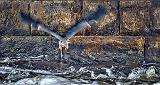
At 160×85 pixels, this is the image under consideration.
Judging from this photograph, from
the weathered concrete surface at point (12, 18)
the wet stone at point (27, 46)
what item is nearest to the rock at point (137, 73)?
the wet stone at point (27, 46)

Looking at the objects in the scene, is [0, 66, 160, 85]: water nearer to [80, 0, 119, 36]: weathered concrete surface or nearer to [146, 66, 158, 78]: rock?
[146, 66, 158, 78]: rock

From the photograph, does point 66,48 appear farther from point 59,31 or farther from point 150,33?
point 150,33

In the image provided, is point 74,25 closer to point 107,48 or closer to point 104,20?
point 104,20

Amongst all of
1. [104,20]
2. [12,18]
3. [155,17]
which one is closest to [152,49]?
[155,17]

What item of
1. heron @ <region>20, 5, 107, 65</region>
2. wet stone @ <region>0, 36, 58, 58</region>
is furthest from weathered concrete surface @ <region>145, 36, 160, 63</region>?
wet stone @ <region>0, 36, 58, 58</region>

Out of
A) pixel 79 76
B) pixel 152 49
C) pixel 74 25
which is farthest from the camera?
pixel 74 25
